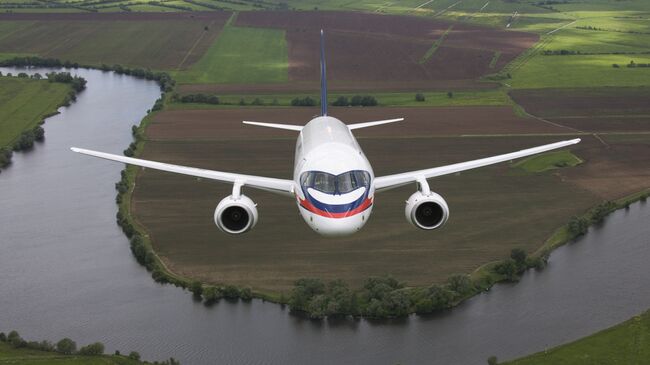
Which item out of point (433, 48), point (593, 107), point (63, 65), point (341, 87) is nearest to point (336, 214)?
point (593, 107)

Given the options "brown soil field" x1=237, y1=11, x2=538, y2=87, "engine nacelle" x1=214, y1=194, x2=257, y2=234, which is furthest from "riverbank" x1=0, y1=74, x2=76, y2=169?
"engine nacelle" x1=214, y1=194, x2=257, y2=234

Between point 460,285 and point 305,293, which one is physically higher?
point 460,285

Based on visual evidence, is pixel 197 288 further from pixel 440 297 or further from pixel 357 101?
pixel 357 101

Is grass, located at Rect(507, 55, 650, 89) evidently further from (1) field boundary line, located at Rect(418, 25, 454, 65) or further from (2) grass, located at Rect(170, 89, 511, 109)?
(1) field boundary line, located at Rect(418, 25, 454, 65)

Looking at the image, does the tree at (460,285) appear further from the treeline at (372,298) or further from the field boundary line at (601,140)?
the field boundary line at (601,140)

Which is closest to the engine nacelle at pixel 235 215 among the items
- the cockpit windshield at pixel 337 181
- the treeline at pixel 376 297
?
the cockpit windshield at pixel 337 181

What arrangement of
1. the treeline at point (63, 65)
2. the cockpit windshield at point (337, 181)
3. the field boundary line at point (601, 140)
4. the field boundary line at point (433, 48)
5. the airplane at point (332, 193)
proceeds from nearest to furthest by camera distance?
the airplane at point (332, 193)
the cockpit windshield at point (337, 181)
the field boundary line at point (601, 140)
the treeline at point (63, 65)
the field boundary line at point (433, 48)
